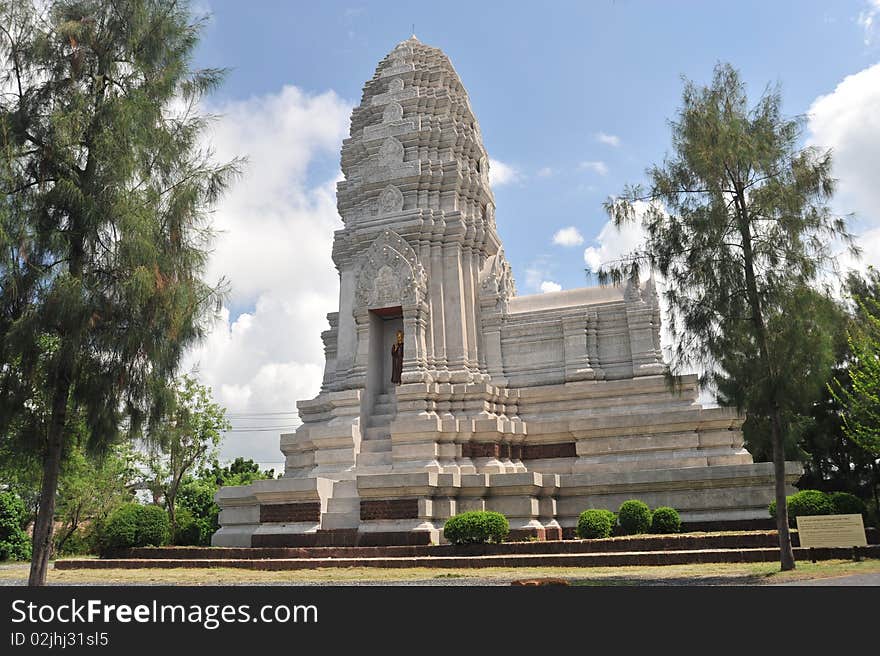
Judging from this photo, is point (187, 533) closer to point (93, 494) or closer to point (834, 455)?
point (93, 494)

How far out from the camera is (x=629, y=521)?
18500 millimetres

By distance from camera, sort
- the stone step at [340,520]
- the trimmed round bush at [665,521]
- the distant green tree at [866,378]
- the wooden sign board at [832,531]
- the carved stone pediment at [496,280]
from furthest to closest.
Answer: the carved stone pediment at [496,280], the stone step at [340,520], the distant green tree at [866,378], the trimmed round bush at [665,521], the wooden sign board at [832,531]

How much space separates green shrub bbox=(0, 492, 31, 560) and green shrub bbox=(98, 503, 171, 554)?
9464 mm

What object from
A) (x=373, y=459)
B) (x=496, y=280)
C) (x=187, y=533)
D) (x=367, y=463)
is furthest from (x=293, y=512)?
(x=496, y=280)

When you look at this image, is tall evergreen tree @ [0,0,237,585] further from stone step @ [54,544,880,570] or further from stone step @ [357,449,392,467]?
stone step @ [357,449,392,467]

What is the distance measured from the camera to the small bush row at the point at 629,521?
1806 centimetres

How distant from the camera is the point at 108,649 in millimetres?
6488

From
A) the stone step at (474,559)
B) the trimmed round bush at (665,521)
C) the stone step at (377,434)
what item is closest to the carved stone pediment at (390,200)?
the stone step at (377,434)

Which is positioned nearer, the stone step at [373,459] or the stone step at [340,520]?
the stone step at [340,520]

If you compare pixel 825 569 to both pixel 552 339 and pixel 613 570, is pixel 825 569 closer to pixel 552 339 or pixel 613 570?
pixel 613 570

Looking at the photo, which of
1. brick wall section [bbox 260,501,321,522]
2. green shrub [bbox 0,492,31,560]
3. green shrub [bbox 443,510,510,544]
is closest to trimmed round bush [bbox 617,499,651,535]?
green shrub [bbox 443,510,510,544]

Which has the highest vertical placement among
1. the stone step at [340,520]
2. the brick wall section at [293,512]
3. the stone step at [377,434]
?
the stone step at [377,434]

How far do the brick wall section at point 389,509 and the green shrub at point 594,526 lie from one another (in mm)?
4121

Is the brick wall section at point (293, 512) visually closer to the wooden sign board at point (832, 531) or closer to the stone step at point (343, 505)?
the stone step at point (343, 505)
